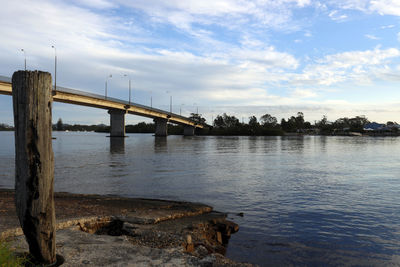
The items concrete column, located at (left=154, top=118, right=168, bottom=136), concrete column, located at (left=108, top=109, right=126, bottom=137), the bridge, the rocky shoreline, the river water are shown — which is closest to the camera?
the rocky shoreline

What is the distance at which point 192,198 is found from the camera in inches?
542

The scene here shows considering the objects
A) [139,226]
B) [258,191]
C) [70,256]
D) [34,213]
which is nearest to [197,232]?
[139,226]

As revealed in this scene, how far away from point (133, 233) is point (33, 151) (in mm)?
3692

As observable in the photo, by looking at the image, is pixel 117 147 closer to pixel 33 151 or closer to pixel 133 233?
pixel 133 233

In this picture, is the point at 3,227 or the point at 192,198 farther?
the point at 192,198

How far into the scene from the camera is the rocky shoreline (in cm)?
595

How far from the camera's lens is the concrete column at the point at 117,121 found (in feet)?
308

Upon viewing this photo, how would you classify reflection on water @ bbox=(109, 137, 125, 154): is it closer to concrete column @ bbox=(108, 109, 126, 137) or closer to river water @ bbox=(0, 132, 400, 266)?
river water @ bbox=(0, 132, 400, 266)

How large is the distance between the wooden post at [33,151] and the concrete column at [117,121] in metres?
89.9

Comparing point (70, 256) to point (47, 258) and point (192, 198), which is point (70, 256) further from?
point (192, 198)

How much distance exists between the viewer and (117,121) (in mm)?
96062

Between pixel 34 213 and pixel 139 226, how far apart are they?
355 cm

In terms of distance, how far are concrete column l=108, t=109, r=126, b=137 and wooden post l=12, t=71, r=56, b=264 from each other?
89.9 m

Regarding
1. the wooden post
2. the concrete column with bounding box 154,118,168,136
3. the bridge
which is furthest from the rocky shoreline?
the concrete column with bounding box 154,118,168,136
